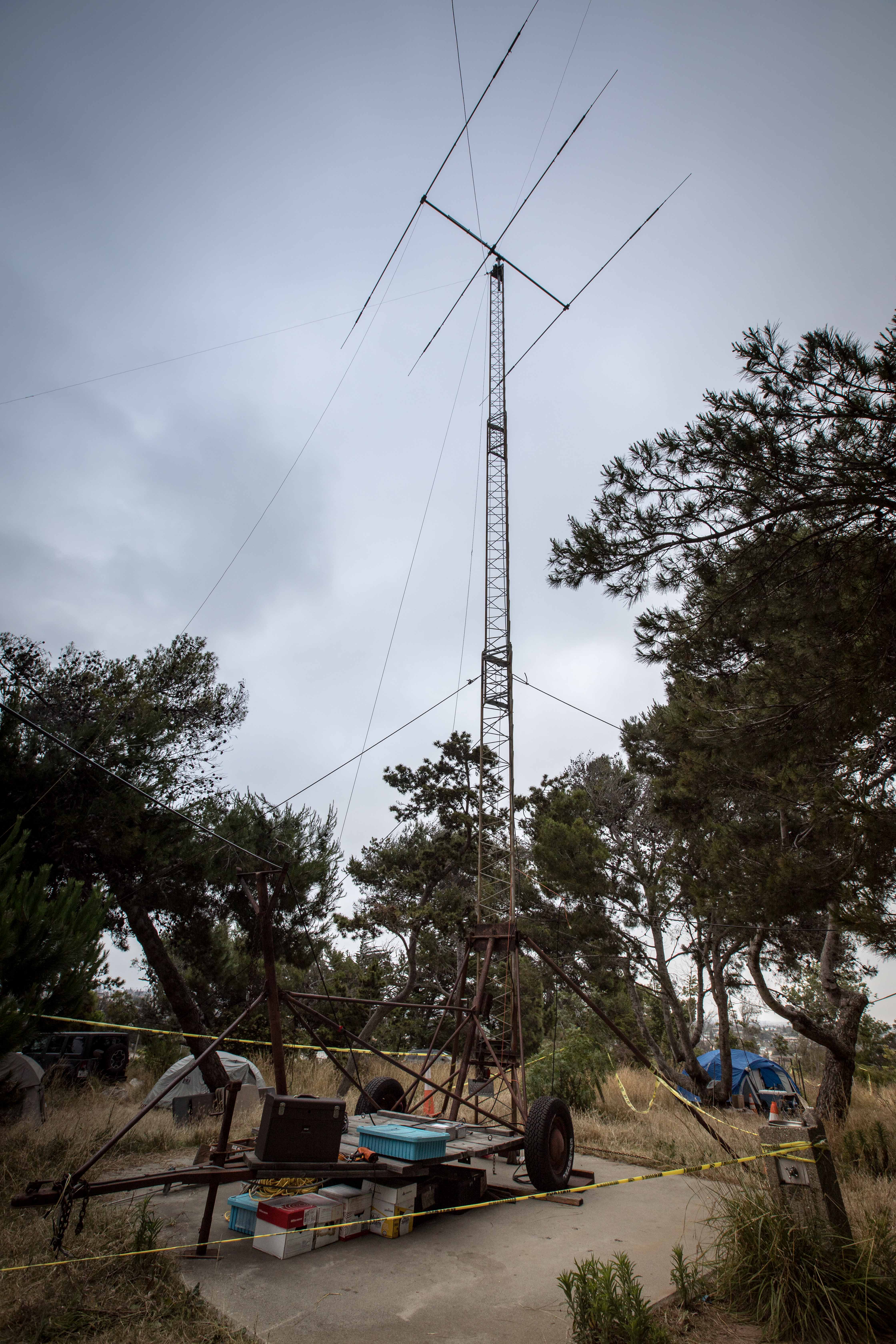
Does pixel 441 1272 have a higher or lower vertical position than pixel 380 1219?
lower

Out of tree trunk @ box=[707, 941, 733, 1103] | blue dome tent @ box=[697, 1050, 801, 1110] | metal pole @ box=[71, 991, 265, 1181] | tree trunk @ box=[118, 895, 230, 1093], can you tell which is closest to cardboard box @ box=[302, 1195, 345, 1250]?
metal pole @ box=[71, 991, 265, 1181]

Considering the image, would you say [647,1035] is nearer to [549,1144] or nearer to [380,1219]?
[549,1144]

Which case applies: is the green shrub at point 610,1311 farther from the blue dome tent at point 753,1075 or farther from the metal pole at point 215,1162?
the blue dome tent at point 753,1075

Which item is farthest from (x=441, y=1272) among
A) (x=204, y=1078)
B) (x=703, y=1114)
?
(x=204, y=1078)

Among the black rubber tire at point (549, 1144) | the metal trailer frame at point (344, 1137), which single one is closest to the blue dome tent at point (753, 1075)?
the metal trailer frame at point (344, 1137)

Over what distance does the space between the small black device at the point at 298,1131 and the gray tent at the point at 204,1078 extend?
263 inches

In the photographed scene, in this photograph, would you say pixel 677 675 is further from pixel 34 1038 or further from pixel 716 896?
pixel 34 1038

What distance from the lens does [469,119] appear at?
8078 millimetres

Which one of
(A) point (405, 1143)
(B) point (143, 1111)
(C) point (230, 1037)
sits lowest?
(A) point (405, 1143)

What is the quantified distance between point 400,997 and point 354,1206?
1649cm

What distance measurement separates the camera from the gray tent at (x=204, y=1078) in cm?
1096

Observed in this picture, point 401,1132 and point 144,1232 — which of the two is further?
point 401,1132

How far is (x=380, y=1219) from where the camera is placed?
5.56 meters

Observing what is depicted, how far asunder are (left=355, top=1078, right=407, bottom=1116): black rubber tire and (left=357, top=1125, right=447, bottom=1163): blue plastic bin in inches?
84.6
